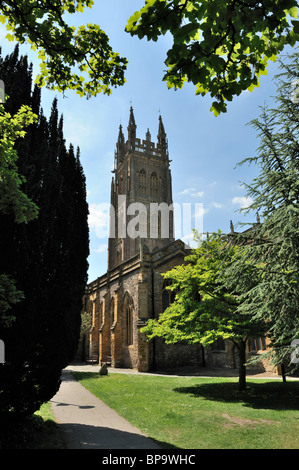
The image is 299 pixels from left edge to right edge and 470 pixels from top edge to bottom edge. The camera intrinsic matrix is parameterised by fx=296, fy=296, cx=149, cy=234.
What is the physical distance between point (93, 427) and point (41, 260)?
4230mm

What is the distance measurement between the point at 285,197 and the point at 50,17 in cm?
819

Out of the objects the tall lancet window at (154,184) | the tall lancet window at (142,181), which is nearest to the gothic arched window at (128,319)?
the tall lancet window at (142,181)

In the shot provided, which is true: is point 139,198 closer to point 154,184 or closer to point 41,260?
point 154,184

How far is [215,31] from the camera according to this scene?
296 cm

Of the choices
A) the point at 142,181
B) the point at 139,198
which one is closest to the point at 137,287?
the point at 139,198

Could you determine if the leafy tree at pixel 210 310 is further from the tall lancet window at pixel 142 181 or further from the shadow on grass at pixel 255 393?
the tall lancet window at pixel 142 181

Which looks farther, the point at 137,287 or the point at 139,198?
the point at 139,198

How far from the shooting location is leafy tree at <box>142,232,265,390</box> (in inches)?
456

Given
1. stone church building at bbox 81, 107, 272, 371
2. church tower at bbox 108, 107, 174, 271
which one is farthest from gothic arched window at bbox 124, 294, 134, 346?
church tower at bbox 108, 107, 174, 271

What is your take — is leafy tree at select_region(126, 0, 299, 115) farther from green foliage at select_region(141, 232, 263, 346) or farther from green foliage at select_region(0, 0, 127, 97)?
green foliage at select_region(141, 232, 263, 346)

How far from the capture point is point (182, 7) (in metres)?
2.92

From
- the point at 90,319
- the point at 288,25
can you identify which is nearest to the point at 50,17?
the point at 288,25

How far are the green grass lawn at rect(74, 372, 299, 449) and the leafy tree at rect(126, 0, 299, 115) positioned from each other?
20.7ft

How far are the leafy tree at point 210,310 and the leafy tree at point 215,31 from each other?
797 cm
